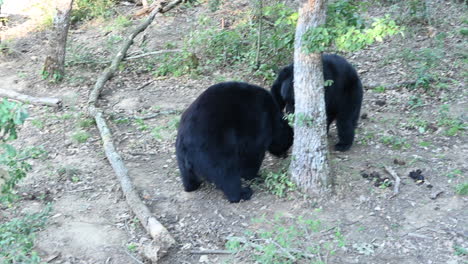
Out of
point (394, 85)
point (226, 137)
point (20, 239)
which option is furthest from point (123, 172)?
point (394, 85)

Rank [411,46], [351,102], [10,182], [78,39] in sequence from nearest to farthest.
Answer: [10,182] → [351,102] → [411,46] → [78,39]

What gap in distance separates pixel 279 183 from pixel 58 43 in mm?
5731

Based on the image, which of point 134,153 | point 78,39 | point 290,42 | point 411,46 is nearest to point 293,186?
point 290,42

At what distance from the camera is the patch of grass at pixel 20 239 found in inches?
171

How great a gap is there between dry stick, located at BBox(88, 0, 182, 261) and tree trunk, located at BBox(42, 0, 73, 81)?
0.93 m

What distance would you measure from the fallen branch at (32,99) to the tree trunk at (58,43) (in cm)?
81

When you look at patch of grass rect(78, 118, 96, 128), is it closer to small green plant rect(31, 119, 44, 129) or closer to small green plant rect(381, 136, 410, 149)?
small green plant rect(31, 119, 44, 129)

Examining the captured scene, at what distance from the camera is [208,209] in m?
5.62

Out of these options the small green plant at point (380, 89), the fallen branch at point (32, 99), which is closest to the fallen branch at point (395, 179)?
the small green plant at point (380, 89)

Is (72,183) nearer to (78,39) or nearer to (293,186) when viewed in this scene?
(293,186)

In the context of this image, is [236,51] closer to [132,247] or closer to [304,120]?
[304,120]

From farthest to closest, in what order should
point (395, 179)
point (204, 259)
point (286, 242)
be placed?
point (395, 179), point (204, 259), point (286, 242)

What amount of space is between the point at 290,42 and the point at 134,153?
274 cm

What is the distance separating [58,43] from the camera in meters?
9.34
